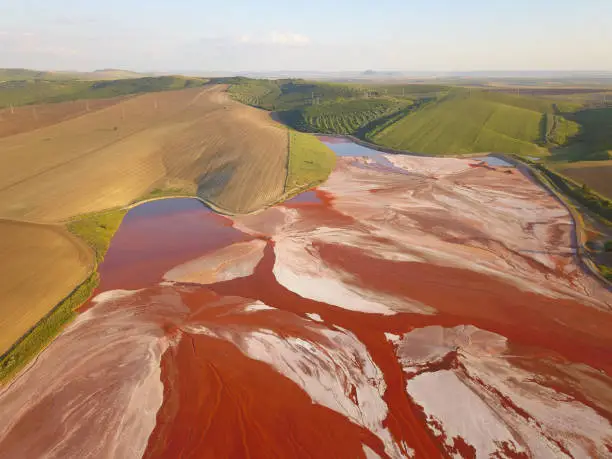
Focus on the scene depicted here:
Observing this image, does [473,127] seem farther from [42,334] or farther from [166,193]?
[42,334]

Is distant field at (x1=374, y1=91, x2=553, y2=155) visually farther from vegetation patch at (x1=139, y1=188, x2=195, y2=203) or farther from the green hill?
vegetation patch at (x1=139, y1=188, x2=195, y2=203)

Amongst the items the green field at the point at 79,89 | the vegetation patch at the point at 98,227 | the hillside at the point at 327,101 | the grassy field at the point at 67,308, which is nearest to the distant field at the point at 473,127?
the hillside at the point at 327,101

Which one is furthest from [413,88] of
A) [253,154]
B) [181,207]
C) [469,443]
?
[469,443]

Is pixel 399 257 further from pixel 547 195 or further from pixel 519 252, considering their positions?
pixel 547 195

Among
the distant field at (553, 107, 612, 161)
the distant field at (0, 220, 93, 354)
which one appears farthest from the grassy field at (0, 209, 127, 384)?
the distant field at (553, 107, 612, 161)

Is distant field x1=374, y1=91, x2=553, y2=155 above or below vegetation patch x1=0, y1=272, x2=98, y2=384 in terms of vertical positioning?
above
